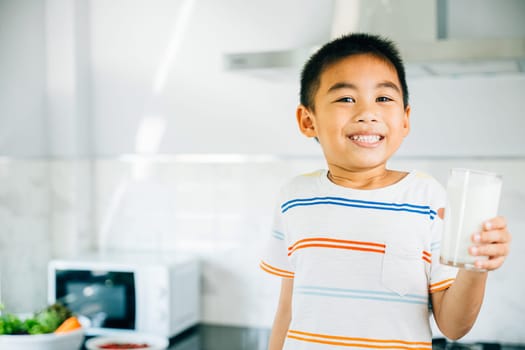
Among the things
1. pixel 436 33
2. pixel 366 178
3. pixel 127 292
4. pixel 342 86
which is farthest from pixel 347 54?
pixel 127 292

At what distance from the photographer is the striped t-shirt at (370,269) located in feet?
3.01

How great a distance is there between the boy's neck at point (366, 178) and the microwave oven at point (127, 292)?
1305 millimetres

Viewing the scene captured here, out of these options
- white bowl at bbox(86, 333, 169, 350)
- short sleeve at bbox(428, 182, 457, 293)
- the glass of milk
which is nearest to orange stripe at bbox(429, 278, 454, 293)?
short sleeve at bbox(428, 182, 457, 293)

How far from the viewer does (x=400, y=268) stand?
92 cm

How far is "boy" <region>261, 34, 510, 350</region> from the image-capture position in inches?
36.2

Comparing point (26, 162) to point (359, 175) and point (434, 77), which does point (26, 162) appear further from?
point (359, 175)

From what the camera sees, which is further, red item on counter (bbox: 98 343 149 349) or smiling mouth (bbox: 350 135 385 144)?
red item on counter (bbox: 98 343 149 349)

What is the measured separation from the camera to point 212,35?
242 centimetres

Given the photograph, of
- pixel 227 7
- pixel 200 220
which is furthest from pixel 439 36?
pixel 200 220

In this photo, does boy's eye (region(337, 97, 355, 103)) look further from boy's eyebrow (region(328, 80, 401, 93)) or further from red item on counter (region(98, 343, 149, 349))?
red item on counter (region(98, 343, 149, 349))

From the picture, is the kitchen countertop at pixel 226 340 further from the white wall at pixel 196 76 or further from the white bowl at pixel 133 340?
the white wall at pixel 196 76

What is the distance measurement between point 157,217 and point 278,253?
150 cm

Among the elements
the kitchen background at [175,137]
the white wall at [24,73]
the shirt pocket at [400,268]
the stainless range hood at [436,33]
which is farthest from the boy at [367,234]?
the white wall at [24,73]

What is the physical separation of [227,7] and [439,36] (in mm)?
730
